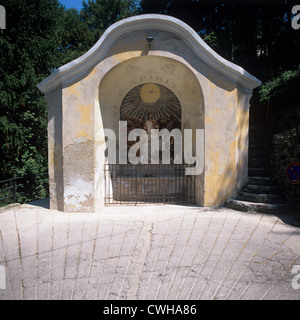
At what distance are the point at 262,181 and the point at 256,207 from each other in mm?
960

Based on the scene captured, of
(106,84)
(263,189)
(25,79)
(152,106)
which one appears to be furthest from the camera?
(25,79)

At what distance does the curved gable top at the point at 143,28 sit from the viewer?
18.7 ft

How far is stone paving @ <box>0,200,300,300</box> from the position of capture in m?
2.79

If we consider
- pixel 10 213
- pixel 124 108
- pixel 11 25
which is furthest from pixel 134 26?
pixel 11 25

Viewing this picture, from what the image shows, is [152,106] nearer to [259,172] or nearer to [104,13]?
[259,172]

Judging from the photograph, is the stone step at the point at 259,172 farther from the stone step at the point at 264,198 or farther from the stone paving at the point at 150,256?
the stone paving at the point at 150,256

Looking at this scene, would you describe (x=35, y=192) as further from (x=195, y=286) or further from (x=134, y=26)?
(x=195, y=286)

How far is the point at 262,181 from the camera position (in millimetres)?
6180

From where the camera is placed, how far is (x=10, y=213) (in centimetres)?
598

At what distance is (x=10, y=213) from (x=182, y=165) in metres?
5.01

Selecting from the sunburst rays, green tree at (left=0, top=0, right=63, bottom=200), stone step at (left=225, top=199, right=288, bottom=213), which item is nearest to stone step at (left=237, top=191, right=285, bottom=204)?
stone step at (left=225, top=199, right=288, bottom=213)

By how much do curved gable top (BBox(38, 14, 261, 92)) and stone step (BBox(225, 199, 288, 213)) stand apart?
3.13 metres

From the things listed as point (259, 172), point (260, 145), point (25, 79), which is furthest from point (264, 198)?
point (25, 79)

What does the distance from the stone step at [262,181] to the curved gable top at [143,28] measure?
2644 mm
